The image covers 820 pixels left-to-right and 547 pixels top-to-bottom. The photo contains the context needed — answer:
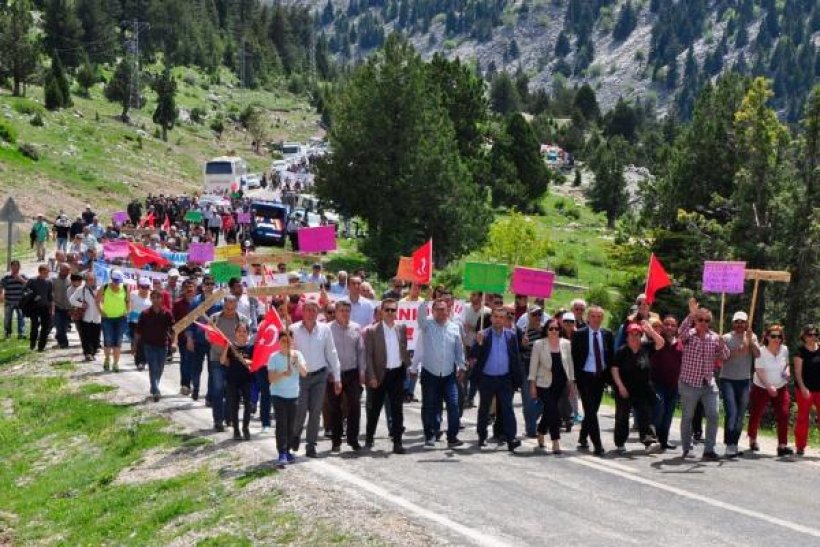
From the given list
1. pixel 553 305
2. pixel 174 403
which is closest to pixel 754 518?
pixel 174 403

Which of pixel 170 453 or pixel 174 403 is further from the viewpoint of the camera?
pixel 174 403

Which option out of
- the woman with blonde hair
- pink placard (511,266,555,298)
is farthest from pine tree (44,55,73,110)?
the woman with blonde hair

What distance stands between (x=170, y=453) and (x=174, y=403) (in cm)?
350

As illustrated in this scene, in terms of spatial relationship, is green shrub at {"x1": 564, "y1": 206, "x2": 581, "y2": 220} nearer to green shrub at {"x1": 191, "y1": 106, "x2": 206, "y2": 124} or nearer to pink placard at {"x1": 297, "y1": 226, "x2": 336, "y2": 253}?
green shrub at {"x1": 191, "y1": 106, "x2": 206, "y2": 124}

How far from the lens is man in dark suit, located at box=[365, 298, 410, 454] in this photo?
15.7 meters

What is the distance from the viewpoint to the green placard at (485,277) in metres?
18.7

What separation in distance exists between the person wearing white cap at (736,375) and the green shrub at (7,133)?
52591 mm

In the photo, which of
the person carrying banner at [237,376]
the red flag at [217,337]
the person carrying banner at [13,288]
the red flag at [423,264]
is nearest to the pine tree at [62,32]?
the person carrying banner at [13,288]

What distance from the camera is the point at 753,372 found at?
17.4 meters

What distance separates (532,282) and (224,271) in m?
5.26

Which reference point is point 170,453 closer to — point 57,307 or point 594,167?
point 57,307

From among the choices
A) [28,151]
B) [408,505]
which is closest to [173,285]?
[408,505]

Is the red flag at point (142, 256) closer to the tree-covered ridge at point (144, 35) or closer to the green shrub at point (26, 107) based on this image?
the green shrub at point (26, 107)

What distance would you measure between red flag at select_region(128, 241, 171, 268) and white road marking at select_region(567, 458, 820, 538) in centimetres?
1651
